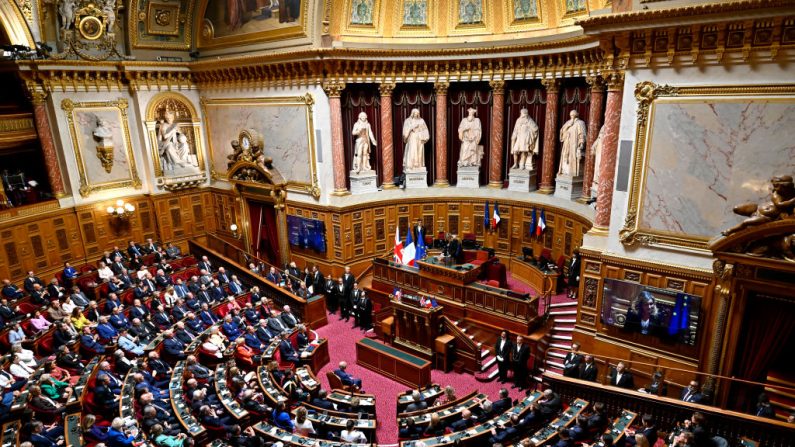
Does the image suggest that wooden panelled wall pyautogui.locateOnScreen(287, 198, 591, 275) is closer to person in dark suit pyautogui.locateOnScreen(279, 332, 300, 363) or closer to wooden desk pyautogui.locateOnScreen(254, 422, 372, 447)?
person in dark suit pyautogui.locateOnScreen(279, 332, 300, 363)

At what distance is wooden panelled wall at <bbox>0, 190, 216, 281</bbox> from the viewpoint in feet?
57.3

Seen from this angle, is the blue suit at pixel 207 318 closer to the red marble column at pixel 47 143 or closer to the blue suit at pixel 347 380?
the blue suit at pixel 347 380

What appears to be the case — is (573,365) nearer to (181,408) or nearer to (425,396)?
(425,396)

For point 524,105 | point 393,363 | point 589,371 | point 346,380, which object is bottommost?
point 393,363

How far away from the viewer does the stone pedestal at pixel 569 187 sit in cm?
1717

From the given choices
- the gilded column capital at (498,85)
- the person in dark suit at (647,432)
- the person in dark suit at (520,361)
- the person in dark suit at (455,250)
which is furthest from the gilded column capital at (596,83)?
the person in dark suit at (647,432)

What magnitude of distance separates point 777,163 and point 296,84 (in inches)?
578

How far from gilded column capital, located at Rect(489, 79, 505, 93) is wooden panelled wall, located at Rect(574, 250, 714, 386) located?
28.0 feet

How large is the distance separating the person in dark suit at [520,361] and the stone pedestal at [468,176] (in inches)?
335

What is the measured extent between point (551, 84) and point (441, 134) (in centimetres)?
461

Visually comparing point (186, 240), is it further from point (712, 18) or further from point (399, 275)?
point (712, 18)

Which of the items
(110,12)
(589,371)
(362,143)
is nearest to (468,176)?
(362,143)

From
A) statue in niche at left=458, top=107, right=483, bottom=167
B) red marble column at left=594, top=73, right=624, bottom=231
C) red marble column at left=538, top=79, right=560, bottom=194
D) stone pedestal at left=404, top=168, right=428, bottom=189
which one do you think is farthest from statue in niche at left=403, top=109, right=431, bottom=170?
red marble column at left=594, top=73, right=624, bottom=231

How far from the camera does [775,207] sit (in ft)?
29.9
